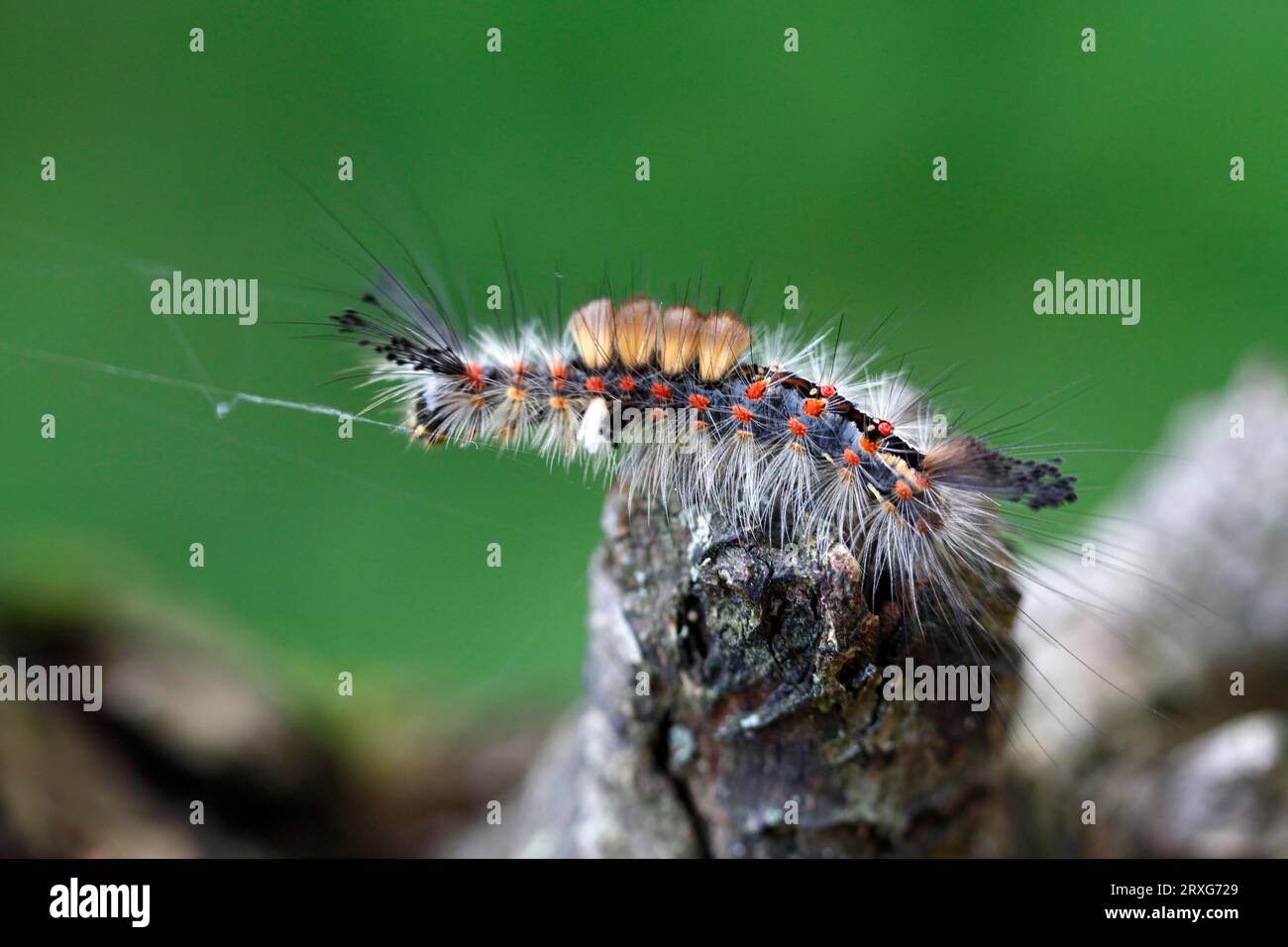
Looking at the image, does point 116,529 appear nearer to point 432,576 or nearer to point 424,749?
point 432,576

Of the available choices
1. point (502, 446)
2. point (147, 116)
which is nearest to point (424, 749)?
point (502, 446)

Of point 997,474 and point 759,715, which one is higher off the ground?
point 997,474
